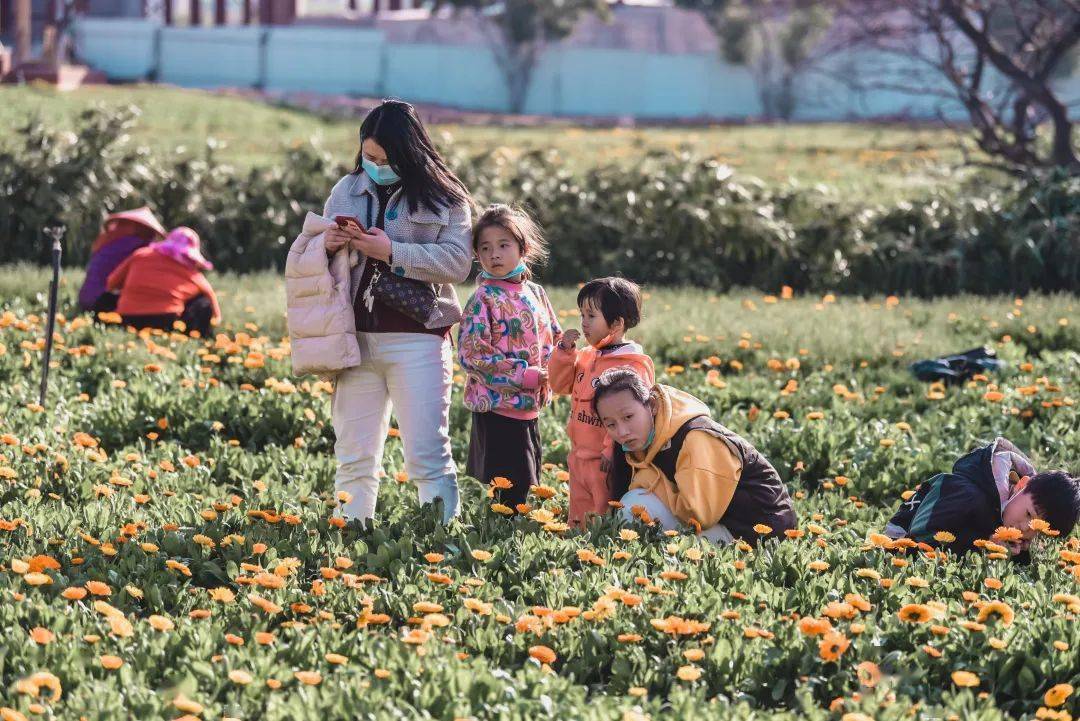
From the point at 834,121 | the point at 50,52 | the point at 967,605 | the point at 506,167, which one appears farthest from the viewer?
the point at 834,121

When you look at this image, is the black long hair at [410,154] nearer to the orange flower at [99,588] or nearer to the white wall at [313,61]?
the orange flower at [99,588]

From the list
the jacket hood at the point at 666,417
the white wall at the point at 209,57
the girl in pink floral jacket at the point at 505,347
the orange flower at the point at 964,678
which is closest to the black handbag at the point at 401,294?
the girl in pink floral jacket at the point at 505,347

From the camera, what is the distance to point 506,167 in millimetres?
12398

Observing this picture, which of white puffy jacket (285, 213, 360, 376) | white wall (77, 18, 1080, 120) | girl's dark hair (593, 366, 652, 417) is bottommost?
girl's dark hair (593, 366, 652, 417)

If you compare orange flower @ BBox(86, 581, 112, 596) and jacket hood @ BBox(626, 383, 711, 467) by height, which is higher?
jacket hood @ BBox(626, 383, 711, 467)

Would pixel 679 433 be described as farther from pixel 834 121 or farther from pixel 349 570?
pixel 834 121

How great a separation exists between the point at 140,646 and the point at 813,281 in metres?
8.15

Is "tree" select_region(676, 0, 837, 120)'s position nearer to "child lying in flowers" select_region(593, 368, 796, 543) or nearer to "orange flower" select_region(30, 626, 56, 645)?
"child lying in flowers" select_region(593, 368, 796, 543)

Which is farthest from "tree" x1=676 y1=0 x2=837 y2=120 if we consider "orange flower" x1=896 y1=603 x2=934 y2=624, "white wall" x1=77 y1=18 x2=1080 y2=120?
"orange flower" x1=896 y1=603 x2=934 y2=624

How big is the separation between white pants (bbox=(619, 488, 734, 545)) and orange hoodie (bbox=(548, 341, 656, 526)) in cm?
17

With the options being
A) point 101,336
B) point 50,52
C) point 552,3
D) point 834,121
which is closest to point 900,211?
point 101,336

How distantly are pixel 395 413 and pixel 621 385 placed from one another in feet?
2.44

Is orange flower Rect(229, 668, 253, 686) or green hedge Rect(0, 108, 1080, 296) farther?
green hedge Rect(0, 108, 1080, 296)

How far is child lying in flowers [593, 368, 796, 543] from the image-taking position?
462 centimetres
